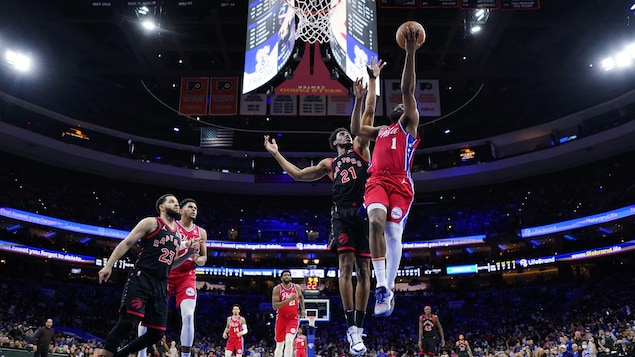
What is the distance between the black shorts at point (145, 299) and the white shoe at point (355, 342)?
243 cm

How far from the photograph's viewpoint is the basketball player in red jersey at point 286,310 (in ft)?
36.8

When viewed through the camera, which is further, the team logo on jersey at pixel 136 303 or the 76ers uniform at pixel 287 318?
the 76ers uniform at pixel 287 318

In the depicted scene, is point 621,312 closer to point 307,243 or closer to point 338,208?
point 307,243

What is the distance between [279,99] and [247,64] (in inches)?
264

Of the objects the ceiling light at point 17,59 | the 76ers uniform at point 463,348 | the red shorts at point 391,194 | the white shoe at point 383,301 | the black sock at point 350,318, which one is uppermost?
the ceiling light at point 17,59

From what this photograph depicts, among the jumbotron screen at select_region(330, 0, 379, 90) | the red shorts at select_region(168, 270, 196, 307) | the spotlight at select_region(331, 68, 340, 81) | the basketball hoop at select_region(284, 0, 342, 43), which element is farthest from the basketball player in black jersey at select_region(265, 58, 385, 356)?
the spotlight at select_region(331, 68, 340, 81)

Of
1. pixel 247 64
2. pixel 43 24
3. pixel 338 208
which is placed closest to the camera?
pixel 338 208

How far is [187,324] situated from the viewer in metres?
8.18

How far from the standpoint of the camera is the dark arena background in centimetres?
1975

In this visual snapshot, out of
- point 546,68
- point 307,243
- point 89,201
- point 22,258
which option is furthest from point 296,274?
point 546,68

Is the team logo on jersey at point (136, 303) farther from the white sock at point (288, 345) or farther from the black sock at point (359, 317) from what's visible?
the white sock at point (288, 345)

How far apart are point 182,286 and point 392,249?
4.39m

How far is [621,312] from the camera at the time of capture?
76.8 ft

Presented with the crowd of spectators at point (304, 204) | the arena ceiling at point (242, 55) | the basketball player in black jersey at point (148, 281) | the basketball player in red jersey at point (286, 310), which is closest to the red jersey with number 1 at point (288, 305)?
A: the basketball player in red jersey at point (286, 310)
